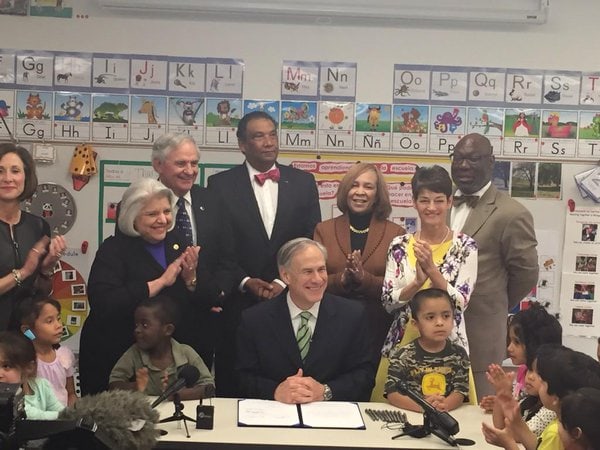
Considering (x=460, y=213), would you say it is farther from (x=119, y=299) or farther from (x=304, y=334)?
(x=119, y=299)

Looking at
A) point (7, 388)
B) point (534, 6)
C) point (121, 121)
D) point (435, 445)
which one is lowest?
point (435, 445)

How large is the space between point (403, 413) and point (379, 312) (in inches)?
28.9

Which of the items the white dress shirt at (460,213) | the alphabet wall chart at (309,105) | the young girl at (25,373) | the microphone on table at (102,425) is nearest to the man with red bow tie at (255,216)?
the alphabet wall chart at (309,105)

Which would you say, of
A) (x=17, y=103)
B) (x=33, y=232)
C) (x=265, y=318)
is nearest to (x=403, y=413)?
(x=265, y=318)

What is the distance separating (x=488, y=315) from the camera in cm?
354

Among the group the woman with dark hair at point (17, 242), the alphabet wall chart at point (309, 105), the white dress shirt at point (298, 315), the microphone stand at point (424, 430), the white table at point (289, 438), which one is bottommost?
the white table at point (289, 438)

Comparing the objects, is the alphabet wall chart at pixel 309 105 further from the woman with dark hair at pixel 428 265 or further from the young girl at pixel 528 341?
the young girl at pixel 528 341

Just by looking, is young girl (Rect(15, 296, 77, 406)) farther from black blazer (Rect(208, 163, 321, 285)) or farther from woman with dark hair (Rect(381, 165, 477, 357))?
woman with dark hair (Rect(381, 165, 477, 357))


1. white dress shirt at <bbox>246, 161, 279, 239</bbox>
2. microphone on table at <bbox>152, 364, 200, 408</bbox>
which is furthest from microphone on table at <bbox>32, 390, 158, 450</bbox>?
white dress shirt at <bbox>246, 161, 279, 239</bbox>

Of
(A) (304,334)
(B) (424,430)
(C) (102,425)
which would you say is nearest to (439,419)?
(B) (424,430)

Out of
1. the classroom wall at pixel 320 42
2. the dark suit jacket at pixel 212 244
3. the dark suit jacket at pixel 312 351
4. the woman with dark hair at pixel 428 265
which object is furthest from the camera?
the classroom wall at pixel 320 42

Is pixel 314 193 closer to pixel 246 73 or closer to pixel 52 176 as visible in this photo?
pixel 246 73

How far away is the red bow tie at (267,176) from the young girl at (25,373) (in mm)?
1414

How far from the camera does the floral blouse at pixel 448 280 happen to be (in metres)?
3.28
